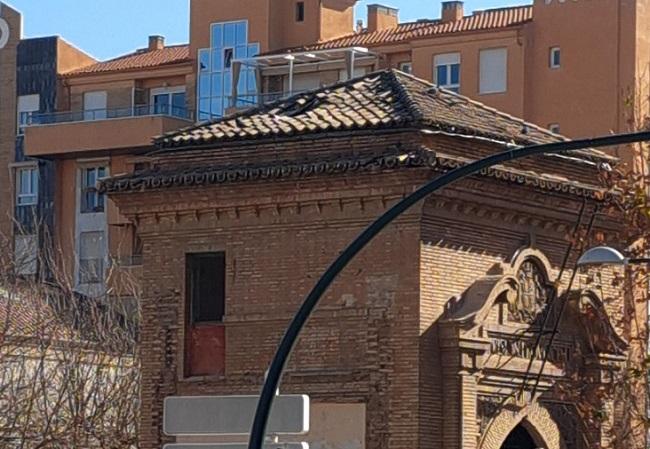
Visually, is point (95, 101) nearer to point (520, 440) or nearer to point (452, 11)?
point (452, 11)

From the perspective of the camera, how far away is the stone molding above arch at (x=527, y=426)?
1291 inches

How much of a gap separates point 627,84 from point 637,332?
3596 centimetres

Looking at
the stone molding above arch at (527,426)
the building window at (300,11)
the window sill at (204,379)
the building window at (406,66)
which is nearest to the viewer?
the stone molding above arch at (527,426)

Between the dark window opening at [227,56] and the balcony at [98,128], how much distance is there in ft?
7.39

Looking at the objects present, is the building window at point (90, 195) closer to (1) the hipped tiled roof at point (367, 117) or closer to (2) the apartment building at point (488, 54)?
(2) the apartment building at point (488, 54)

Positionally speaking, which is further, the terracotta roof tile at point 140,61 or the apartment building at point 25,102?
the terracotta roof tile at point 140,61

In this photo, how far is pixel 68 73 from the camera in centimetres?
8538

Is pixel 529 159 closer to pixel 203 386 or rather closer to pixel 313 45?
pixel 203 386

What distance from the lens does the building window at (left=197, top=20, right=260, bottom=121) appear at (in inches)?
3196

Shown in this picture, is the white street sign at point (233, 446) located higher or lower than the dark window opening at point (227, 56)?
lower

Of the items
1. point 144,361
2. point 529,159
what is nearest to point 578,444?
point 529,159

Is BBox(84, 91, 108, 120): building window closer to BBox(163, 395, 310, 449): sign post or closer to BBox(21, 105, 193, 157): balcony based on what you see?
BBox(21, 105, 193, 157): balcony

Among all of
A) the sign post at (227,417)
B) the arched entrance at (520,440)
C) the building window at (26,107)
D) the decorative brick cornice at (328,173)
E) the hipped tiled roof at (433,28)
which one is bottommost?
the arched entrance at (520,440)

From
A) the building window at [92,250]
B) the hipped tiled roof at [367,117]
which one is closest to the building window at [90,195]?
the building window at [92,250]
